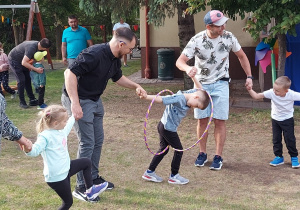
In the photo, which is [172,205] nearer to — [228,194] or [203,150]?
[228,194]

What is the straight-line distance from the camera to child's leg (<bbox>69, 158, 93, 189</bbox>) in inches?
166

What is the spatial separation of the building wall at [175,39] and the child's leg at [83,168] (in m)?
10.4

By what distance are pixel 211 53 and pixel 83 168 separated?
2188mm

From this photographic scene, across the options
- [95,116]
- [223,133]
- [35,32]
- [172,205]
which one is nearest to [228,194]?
[172,205]

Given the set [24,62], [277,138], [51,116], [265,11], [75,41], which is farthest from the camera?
[75,41]

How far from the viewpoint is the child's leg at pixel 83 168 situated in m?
4.21

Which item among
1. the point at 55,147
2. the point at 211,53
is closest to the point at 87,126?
the point at 55,147

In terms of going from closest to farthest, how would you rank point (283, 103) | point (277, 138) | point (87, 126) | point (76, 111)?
point (76, 111)
point (87, 126)
point (283, 103)
point (277, 138)

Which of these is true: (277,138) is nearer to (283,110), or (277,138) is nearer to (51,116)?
(283,110)

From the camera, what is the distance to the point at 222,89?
5.53m

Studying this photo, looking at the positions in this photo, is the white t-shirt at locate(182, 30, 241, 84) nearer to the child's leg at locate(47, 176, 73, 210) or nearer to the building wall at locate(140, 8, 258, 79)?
the child's leg at locate(47, 176, 73, 210)

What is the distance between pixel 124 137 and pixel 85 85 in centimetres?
301

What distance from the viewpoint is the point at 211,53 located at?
17.8 feet

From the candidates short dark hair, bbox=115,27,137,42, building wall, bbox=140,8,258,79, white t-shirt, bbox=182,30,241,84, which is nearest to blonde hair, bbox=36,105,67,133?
short dark hair, bbox=115,27,137,42
